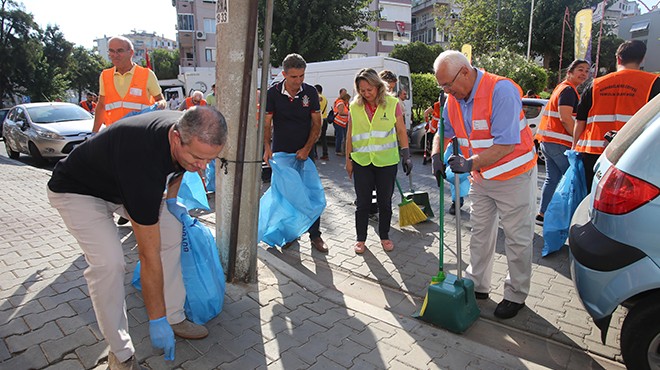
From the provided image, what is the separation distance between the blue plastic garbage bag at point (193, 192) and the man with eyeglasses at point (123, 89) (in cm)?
82

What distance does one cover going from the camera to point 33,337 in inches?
101

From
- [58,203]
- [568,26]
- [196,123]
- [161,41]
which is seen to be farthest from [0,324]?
[161,41]

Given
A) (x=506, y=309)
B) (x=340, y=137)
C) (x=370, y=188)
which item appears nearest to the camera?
(x=506, y=309)

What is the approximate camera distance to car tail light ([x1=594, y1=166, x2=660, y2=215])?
2078 mm

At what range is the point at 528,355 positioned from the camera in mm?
2629

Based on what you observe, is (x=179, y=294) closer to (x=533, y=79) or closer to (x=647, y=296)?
(x=647, y=296)

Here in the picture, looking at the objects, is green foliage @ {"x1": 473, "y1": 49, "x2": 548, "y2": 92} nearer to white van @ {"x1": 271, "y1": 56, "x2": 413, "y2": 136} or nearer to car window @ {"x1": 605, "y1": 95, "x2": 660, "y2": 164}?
white van @ {"x1": 271, "y1": 56, "x2": 413, "y2": 136}

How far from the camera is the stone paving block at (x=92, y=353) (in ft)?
7.71

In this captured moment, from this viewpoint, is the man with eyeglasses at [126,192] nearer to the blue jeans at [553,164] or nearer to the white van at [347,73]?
the blue jeans at [553,164]

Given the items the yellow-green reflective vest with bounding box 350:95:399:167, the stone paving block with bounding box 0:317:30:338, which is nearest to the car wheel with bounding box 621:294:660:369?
the yellow-green reflective vest with bounding box 350:95:399:167

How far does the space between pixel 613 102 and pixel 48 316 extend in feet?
15.3

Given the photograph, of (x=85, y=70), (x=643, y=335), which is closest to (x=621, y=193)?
(x=643, y=335)

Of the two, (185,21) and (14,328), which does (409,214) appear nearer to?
(14,328)

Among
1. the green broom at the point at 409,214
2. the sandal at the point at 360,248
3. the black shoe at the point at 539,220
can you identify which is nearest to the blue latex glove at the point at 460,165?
the sandal at the point at 360,248
